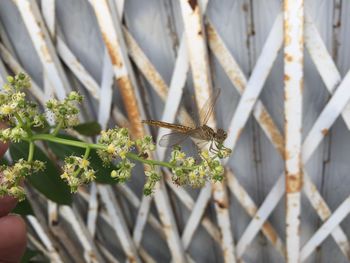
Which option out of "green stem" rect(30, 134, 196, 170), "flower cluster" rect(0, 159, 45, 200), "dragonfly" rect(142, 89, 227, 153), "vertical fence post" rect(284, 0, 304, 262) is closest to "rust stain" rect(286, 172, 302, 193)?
"vertical fence post" rect(284, 0, 304, 262)

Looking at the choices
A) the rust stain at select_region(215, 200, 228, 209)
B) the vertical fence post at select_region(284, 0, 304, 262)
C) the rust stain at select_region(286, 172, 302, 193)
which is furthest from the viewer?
the rust stain at select_region(215, 200, 228, 209)

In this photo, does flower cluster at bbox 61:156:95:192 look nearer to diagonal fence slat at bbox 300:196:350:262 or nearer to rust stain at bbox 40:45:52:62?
rust stain at bbox 40:45:52:62

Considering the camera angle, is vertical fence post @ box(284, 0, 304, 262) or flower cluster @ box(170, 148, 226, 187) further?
vertical fence post @ box(284, 0, 304, 262)

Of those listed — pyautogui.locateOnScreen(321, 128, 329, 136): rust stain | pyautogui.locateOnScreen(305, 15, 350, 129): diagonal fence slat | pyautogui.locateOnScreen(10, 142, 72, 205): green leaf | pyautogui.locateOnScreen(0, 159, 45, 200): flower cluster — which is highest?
pyautogui.locateOnScreen(305, 15, 350, 129): diagonal fence slat

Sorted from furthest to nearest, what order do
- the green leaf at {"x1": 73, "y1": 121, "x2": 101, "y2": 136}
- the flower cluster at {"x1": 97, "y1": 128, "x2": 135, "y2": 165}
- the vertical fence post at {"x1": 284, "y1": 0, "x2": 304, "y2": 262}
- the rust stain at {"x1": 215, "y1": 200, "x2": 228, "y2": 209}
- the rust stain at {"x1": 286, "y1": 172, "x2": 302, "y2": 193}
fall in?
the rust stain at {"x1": 215, "y1": 200, "x2": 228, "y2": 209} → the rust stain at {"x1": 286, "y1": 172, "x2": 302, "y2": 193} → the green leaf at {"x1": 73, "y1": 121, "x2": 101, "y2": 136} → the vertical fence post at {"x1": 284, "y1": 0, "x2": 304, "y2": 262} → the flower cluster at {"x1": 97, "y1": 128, "x2": 135, "y2": 165}

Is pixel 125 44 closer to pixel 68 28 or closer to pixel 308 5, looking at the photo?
pixel 68 28

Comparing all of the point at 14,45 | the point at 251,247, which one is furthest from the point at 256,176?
the point at 14,45

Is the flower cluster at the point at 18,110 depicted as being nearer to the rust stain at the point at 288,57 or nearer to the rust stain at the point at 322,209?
the rust stain at the point at 288,57

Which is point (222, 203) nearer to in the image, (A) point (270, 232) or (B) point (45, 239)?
(A) point (270, 232)
